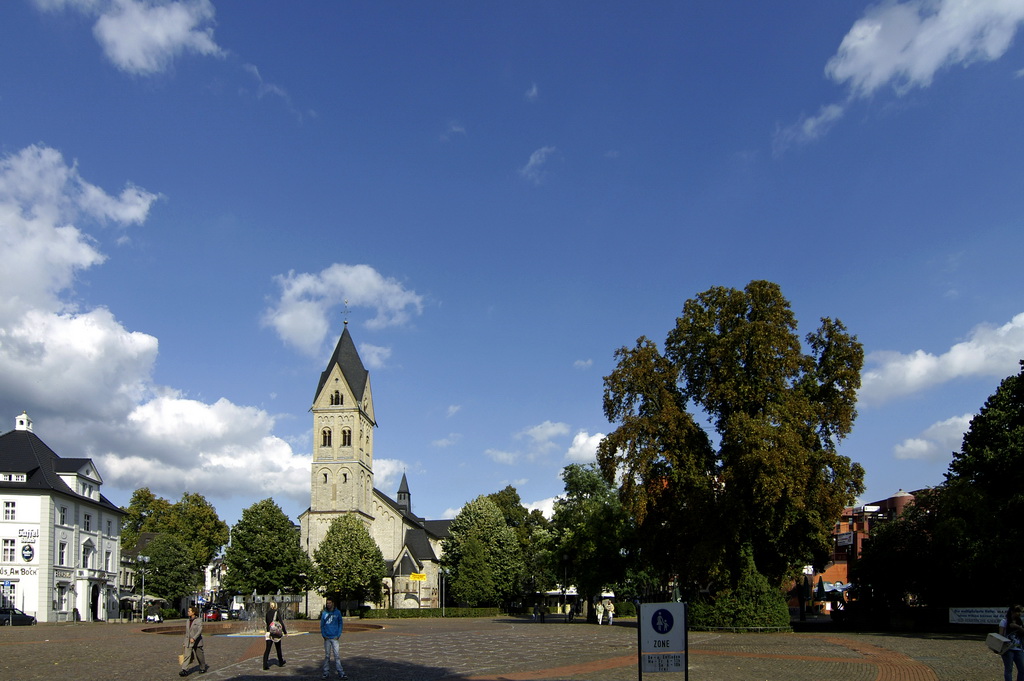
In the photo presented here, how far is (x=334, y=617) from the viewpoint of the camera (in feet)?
62.1

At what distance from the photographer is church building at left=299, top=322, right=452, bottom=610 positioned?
281ft

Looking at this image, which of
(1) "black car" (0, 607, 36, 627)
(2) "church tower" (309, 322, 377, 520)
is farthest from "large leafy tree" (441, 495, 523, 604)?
(1) "black car" (0, 607, 36, 627)

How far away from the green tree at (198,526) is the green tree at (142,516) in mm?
1279

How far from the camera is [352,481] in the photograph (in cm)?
8631

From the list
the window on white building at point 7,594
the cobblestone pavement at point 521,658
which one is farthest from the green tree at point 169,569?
the cobblestone pavement at point 521,658

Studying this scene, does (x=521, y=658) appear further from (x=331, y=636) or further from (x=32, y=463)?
(x=32, y=463)

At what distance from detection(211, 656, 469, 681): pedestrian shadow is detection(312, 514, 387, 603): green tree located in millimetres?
51428

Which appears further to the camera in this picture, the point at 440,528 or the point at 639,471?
the point at 440,528

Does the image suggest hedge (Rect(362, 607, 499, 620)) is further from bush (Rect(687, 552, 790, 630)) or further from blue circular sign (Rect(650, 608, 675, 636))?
blue circular sign (Rect(650, 608, 675, 636))

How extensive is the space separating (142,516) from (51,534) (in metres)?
38.3

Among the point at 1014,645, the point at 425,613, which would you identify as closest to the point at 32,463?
the point at 425,613

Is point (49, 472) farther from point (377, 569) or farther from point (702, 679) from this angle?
point (702, 679)

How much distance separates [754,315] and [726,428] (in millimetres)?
5448

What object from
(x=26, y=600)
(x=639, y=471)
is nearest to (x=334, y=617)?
(x=639, y=471)
